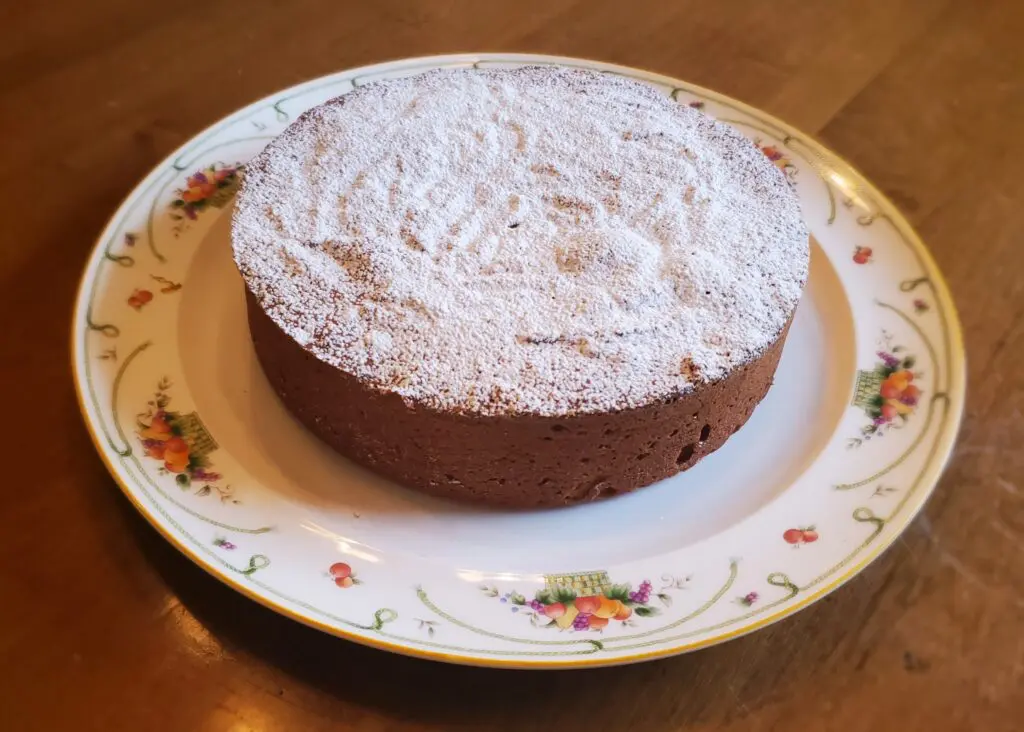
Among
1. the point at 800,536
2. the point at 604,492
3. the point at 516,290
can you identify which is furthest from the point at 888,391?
the point at 516,290

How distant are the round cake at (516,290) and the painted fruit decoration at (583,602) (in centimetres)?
13

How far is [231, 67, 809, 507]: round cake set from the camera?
1.03 meters

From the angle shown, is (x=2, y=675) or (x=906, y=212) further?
(x=906, y=212)

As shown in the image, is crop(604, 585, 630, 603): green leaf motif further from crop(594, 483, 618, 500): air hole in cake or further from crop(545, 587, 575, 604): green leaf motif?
crop(594, 483, 618, 500): air hole in cake

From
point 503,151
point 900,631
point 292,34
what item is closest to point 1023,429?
point 900,631

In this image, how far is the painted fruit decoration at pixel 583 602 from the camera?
96cm

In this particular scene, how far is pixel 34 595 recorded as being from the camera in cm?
100

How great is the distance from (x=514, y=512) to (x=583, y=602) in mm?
171

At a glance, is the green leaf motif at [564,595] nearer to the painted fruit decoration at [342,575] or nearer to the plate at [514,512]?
the plate at [514,512]

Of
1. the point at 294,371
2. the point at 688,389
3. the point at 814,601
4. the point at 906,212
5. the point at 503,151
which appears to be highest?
the point at 906,212

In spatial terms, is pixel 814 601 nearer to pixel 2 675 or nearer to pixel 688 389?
pixel 688 389

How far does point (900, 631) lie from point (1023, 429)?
43 centimetres

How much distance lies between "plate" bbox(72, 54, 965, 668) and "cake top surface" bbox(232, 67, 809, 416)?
19 cm

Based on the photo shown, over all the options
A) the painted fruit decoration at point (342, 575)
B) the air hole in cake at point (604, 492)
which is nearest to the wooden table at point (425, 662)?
the painted fruit decoration at point (342, 575)
